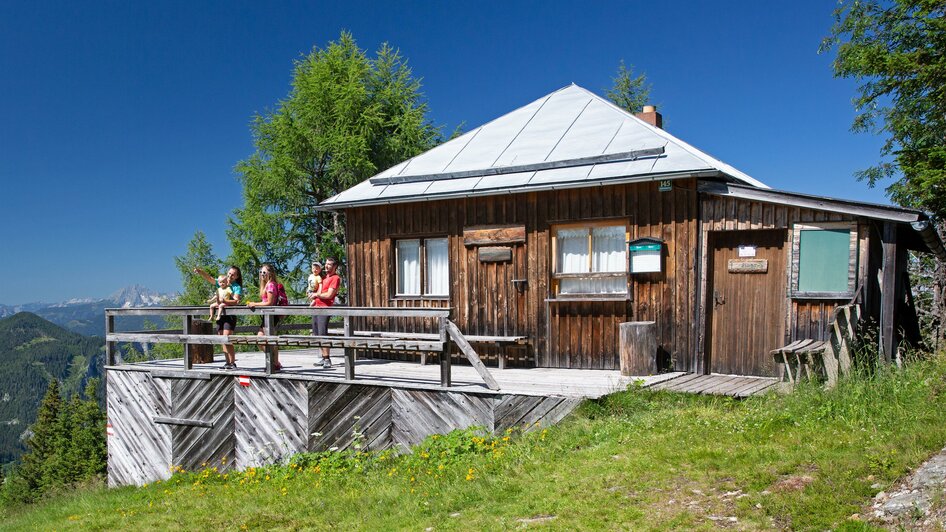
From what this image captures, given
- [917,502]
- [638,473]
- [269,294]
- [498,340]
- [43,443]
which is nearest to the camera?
[917,502]

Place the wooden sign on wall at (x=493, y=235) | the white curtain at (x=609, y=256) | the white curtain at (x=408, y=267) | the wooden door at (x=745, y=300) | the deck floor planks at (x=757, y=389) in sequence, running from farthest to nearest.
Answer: the white curtain at (x=408, y=267) → the wooden sign on wall at (x=493, y=235) → the white curtain at (x=609, y=256) → the wooden door at (x=745, y=300) → the deck floor planks at (x=757, y=389)

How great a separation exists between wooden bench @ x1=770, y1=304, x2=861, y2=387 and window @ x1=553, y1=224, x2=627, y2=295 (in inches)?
127

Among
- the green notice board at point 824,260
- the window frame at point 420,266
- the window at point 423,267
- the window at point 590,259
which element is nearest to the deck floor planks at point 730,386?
the green notice board at point 824,260

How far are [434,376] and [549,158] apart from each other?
4452mm

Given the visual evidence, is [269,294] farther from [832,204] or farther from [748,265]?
[832,204]

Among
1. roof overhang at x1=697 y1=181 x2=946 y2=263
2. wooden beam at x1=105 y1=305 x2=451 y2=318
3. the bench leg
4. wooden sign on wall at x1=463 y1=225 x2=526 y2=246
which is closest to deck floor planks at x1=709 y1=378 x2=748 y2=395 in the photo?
roof overhang at x1=697 y1=181 x2=946 y2=263

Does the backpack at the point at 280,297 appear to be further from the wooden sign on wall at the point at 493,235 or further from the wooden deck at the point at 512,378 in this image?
the wooden sign on wall at the point at 493,235

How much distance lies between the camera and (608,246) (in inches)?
480

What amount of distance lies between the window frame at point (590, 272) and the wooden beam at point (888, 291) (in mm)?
3626

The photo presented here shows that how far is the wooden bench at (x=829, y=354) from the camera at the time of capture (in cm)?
894

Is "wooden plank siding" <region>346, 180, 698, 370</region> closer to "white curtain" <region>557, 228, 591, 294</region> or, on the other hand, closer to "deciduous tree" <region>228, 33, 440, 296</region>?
"white curtain" <region>557, 228, 591, 294</region>

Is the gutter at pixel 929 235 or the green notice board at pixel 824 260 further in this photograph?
the green notice board at pixel 824 260

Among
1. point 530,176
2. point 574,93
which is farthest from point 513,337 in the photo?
point 574,93

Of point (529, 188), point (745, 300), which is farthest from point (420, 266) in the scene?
point (745, 300)
